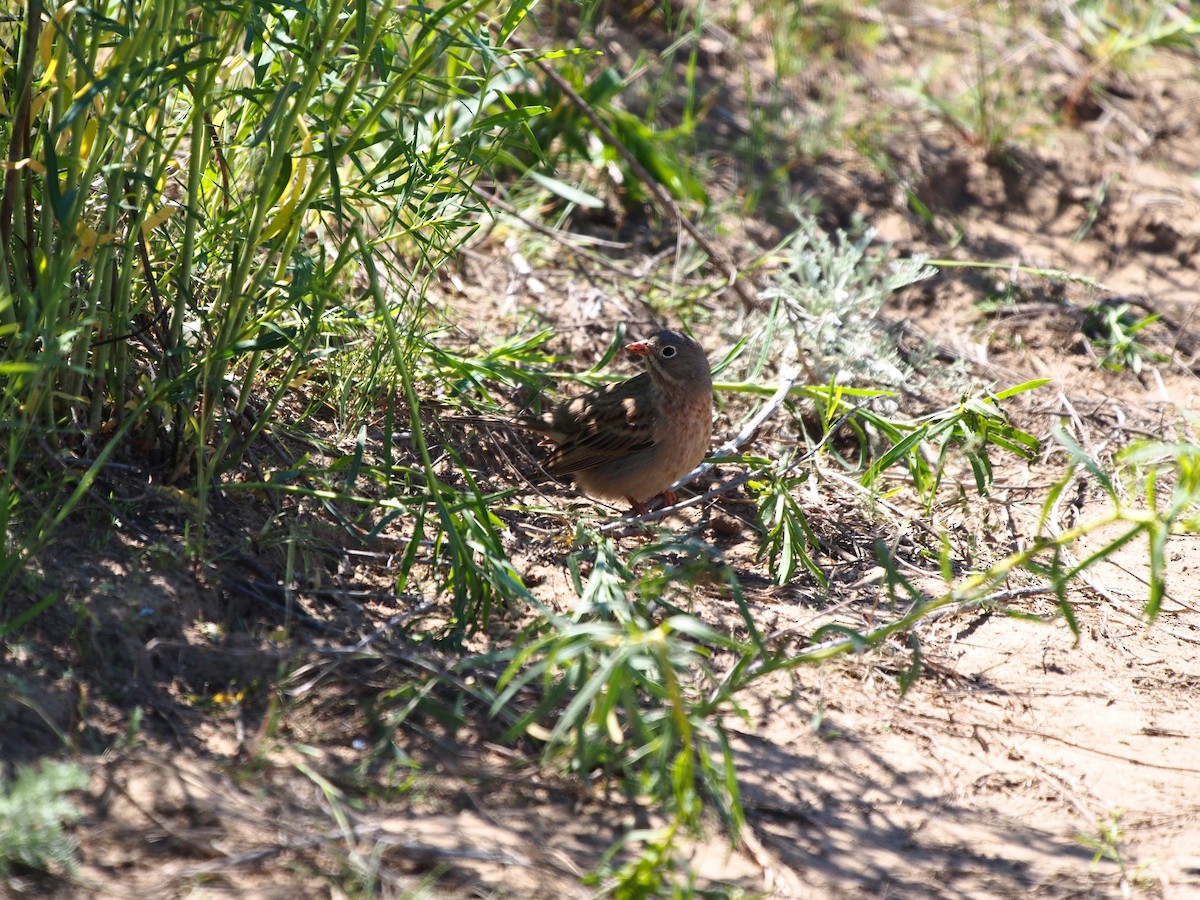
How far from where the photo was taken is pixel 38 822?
2596mm

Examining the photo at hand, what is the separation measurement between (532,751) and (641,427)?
7.65 ft

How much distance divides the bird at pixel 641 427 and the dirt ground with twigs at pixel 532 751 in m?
0.16

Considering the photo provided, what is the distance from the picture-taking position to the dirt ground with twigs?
9.36 feet

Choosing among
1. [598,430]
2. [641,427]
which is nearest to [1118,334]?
[641,427]

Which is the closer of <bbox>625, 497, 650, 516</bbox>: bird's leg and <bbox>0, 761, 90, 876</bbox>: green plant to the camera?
<bbox>0, 761, 90, 876</bbox>: green plant

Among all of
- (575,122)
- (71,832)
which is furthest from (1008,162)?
(71,832)

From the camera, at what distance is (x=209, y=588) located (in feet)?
11.9

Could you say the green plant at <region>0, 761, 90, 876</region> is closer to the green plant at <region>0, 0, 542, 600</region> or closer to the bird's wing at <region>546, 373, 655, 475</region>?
the green plant at <region>0, 0, 542, 600</region>

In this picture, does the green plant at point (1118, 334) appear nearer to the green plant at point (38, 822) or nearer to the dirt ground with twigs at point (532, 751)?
the dirt ground with twigs at point (532, 751)

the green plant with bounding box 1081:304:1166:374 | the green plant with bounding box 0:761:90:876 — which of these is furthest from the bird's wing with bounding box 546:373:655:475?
the green plant with bounding box 0:761:90:876

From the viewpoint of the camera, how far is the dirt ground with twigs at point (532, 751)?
2.85 m

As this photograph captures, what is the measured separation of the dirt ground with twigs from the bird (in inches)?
6.5

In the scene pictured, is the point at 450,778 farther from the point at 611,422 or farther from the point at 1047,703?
the point at 611,422

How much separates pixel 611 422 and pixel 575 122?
87.5 inches
